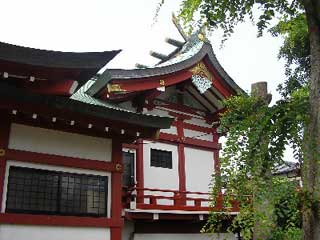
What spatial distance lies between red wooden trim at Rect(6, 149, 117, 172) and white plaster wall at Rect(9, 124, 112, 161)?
10 centimetres

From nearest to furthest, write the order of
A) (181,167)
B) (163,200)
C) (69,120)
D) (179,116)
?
(69,120) < (163,200) < (181,167) < (179,116)

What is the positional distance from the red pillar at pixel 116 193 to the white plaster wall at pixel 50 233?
0.65ft

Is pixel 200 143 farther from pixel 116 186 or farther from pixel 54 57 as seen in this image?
pixel 54 57

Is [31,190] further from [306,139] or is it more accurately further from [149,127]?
[306,139]

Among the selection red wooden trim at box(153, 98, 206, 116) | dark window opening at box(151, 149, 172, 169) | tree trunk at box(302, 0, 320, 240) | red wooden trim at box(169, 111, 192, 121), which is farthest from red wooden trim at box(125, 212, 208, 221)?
tree trunk at box(302, 0, 320, 240)

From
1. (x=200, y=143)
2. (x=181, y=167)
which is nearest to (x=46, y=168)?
(x=181, y=167)

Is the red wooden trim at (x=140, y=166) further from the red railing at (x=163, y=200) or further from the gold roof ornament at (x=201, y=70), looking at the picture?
the gold roof ornament at (x=201, y=70)

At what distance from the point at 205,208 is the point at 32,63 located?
8042 mm

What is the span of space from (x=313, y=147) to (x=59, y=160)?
5.61 metres

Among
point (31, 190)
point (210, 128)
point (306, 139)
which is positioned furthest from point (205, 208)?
point (306, 139)

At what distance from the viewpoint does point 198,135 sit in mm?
15266

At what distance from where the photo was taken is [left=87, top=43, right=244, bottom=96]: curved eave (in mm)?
12320

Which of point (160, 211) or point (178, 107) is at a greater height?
point (178, 107)

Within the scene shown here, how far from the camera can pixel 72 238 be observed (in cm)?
849
